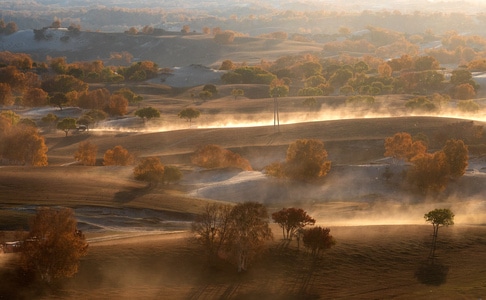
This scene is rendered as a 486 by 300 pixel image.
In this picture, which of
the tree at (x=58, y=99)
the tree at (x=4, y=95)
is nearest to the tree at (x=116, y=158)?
the tree at (x=58, y=99)

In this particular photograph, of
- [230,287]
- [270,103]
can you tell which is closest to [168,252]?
[230,287]

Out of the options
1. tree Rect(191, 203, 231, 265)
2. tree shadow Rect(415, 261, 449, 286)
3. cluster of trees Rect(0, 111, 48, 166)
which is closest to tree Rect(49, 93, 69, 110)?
cluster of trees Rect(0, 111, 48, 166)

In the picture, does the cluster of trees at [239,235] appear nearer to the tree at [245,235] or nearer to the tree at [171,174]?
the tree at [245,235]

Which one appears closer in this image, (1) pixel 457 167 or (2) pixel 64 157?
(1) pixel 457 167

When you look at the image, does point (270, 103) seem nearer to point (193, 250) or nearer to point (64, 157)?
point (64, 157)

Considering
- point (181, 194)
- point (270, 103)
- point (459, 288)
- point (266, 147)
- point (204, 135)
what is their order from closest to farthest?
point (459, 288) < point (181, 194) < point (266, 147) < point (204, 135) < point (270, 103)

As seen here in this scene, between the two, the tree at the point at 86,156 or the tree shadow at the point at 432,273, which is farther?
the tree at the point at 86,156

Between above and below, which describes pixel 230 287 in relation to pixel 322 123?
below
